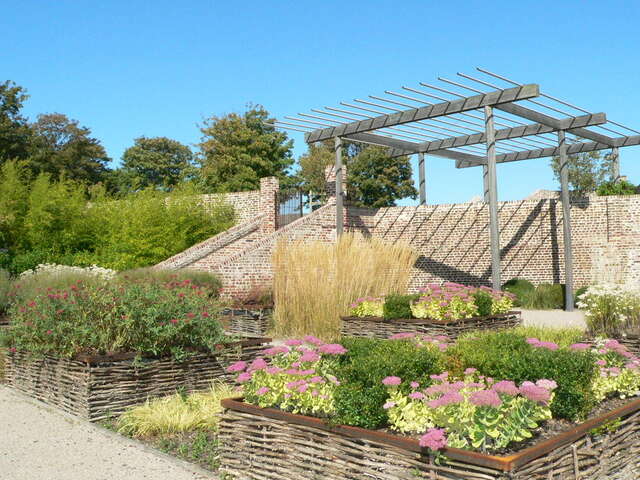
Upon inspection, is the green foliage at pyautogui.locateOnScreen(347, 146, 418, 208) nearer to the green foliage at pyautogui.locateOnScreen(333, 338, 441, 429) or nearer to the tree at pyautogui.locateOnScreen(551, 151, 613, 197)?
the tree at pyautogui.locateOnScreen(551, 151, 613, 197)

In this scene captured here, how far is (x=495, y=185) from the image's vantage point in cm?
1238

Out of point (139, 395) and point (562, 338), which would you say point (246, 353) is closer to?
point (139, 395)

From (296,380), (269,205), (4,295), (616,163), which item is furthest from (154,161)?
(296,380)

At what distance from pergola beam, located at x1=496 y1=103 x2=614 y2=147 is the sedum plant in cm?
1001

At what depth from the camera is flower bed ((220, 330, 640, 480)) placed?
3.11 metres

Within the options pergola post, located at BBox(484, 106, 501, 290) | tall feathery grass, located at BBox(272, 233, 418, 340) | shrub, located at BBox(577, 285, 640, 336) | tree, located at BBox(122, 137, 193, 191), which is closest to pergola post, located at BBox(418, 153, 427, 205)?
pergola post, located at BBox(484, 106, 501, 290)

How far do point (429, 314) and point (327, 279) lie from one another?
151 centimetres

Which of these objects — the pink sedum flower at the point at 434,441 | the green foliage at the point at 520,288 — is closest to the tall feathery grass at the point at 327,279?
the green foliage at the point at 520,288

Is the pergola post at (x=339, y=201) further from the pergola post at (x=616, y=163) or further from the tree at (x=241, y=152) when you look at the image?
the tree at (x=241, y=152)

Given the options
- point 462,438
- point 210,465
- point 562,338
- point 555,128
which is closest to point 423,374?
point 462,438

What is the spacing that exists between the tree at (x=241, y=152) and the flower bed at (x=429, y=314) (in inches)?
745

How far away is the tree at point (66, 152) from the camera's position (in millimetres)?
27516

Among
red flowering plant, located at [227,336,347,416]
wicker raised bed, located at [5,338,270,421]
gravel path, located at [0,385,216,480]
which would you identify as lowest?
gravel path, located at [0,385,216,480]

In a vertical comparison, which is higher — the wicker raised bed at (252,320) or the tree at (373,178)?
the tree at (373,178)
